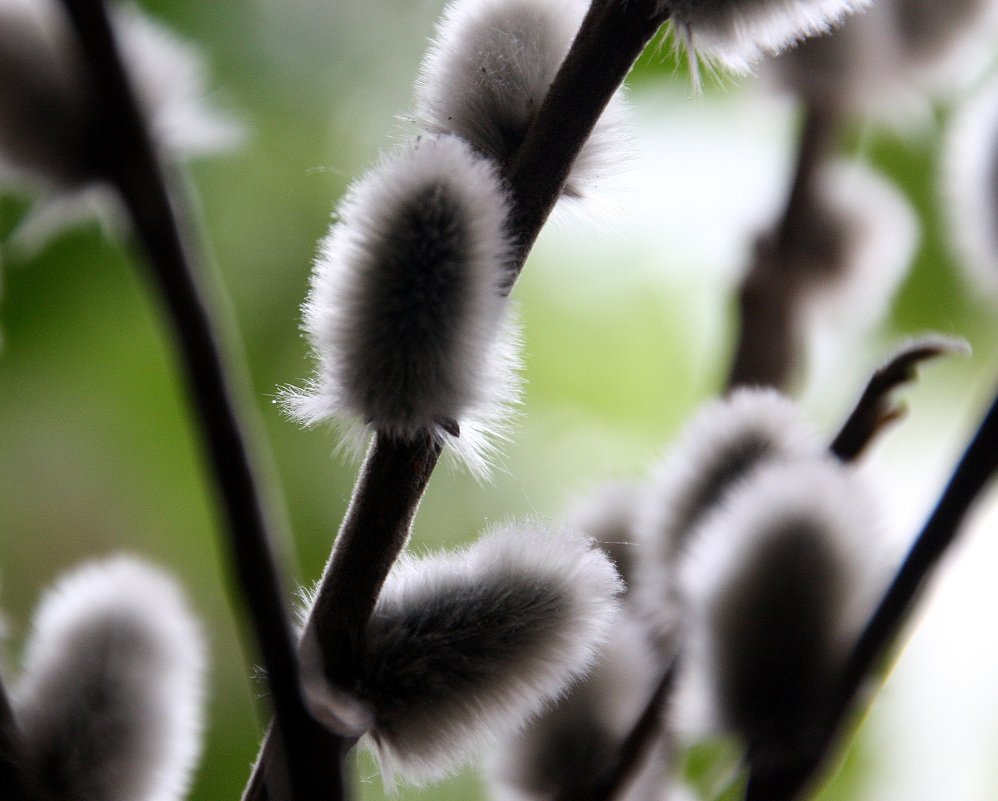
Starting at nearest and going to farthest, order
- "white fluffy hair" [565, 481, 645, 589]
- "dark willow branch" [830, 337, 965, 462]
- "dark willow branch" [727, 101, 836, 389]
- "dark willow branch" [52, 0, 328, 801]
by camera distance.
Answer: "dark willow branch" [52, 0, 328, 801] → "dark willow branch" [830, 337, 965, 462] → "white fluffy hair" [565, 481, 645, 589] → "dark willow branch" [727, 101, 836, 389]

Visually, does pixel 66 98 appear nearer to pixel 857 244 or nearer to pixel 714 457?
pixel 714 457

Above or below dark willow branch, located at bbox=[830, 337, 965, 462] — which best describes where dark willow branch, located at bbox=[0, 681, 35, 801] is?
below

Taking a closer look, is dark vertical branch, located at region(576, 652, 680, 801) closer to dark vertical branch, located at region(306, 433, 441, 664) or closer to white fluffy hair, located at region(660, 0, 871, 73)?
dark vertical branch, located at region(306, 433, 441, 664)

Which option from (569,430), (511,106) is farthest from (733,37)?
(569,430)

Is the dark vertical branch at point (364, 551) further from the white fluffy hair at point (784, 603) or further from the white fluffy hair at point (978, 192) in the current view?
the white fluffy hair at point (978, 192)

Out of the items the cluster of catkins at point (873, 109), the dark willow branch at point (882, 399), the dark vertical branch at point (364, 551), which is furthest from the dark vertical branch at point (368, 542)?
the cluster of catkins at point (873, 109)

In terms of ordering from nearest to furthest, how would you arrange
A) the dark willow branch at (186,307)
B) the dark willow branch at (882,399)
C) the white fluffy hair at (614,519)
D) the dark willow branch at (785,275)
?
1. the dark willow branch at (186,307)
2. the dark willow branch at (882,399)
3. the white fluffy hair at (614,519)
4. the dark willow branch at (785,275)

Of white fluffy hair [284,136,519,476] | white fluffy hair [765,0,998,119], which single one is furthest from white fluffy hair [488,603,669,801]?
white fluffy hair [765,0,998,119]

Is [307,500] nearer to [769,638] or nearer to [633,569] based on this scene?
[633,569]
